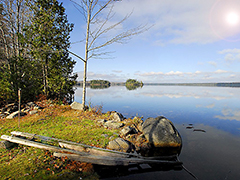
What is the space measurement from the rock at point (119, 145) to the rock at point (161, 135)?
1.96 m

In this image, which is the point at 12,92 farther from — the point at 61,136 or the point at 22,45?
the point at 61,136

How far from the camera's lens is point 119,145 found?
7340 mm

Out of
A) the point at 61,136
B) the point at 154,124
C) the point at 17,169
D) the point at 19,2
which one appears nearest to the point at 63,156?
the point at 17,169

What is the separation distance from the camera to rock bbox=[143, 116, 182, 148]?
848 cm

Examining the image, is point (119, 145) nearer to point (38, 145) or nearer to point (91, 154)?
point (91, 154)

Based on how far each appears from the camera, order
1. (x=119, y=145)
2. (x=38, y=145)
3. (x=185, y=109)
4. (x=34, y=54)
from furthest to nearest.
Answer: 1. (x=185, y=109)
2. (x=34, y=54)
3. (x=119, y=145)
4. (x=38, y=145)

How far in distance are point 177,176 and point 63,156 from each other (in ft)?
18.1

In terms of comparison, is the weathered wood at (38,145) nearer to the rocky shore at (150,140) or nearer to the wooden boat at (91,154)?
the wooden boat at (91,154)

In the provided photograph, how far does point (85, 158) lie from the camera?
550cm

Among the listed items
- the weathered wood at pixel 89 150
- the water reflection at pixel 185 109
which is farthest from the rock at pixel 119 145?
the water reflection at pixel 185 109

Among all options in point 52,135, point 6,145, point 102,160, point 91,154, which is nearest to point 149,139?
point 102,160

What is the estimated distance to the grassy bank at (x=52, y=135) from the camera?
5.04m

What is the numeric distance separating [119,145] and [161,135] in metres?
3.32

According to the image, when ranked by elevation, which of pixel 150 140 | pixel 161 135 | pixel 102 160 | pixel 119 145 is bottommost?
pixel 150 140
